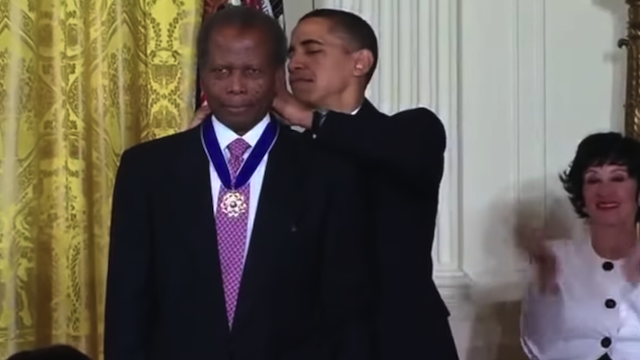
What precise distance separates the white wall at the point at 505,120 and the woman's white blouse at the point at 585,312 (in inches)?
19.6

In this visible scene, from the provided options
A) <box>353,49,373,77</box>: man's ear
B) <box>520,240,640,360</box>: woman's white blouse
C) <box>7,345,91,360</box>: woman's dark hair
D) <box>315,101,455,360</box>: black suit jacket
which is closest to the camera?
<box>7,345,91,360</box>: woman's dark hair

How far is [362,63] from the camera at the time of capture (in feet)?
6.19

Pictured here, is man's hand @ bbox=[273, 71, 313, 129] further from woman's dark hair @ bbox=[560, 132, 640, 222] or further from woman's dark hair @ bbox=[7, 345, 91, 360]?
woman's dark hair @ bbox=[560, 132, 640, 222]

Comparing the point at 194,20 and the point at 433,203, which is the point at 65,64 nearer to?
the point at 194,20

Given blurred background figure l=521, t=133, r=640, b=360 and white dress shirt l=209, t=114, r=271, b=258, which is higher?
white dress shirt l=209, t=114, r=271, b=258

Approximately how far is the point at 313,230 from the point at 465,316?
1333 mm

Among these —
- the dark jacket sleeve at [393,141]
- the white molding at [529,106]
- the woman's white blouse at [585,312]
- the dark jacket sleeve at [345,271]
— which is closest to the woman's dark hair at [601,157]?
the woman's white blouse at [585,312]

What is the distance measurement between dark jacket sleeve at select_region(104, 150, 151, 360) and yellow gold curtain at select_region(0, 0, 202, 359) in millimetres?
928

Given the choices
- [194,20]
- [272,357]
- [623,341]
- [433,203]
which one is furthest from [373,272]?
[194,20]

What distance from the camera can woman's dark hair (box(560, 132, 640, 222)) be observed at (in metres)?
2.30

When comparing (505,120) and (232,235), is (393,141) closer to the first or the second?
(232,235)

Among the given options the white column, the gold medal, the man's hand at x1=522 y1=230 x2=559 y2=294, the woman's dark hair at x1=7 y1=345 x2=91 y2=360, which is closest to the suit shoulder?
the gold medal

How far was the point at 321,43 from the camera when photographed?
188 cm

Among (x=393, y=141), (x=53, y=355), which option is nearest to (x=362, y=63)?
(x=393, y=141)
